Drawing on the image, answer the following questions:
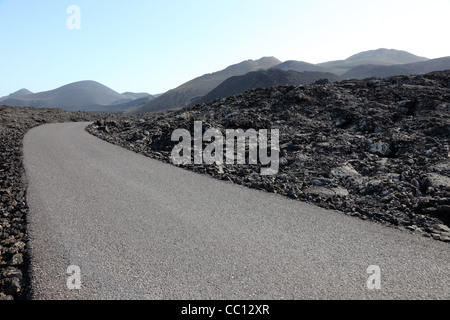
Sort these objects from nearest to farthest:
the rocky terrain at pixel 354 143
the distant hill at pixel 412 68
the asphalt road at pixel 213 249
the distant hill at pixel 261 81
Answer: the asphalt road at pixel 213 249 → the rocky terrain at pixel 354 143 → the distant hill at pixel 261 81 → the distant hill at pixel 412 68

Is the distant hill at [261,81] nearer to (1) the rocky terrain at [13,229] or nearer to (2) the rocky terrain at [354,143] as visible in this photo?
(2) the rocky terrain at [354,143]

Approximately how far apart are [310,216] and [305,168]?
3.41 meters

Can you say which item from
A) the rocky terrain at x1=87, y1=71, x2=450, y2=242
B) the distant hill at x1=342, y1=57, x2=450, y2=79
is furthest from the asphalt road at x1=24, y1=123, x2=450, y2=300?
the distant hill at x1=342, y1=57, x2=450, y2=79

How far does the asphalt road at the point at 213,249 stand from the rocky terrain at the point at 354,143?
0.92 metres

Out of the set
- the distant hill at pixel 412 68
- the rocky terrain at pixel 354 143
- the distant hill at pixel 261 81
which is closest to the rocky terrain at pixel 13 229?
the rocky terrain at pixel 354 143

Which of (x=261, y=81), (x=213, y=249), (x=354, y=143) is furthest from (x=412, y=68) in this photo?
(x=213, y=249)

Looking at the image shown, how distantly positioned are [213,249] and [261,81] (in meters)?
89.4

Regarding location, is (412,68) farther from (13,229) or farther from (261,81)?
(13,229)

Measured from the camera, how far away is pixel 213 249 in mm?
4363

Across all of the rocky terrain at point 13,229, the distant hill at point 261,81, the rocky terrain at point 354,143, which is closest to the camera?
the rocky terrain at point 13,229

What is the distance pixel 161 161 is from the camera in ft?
35.2

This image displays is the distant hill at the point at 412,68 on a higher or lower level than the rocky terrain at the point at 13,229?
higher

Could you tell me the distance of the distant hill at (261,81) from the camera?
87.1 meters

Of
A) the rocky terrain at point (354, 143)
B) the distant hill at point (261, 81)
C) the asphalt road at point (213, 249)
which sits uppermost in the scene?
the distant hill at point (261, 81)
